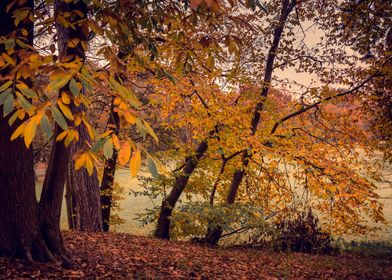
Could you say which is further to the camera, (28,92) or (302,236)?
(302,236)

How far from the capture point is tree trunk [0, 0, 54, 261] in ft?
12.9

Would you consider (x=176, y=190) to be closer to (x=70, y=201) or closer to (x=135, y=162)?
(x=70, y=201)

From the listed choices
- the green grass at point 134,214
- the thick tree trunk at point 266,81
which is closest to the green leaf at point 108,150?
the thick tree trunk at point 266,81

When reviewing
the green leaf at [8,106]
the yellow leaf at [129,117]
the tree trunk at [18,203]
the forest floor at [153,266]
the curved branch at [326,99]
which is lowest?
the forest floor at [153,266]

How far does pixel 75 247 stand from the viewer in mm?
5547

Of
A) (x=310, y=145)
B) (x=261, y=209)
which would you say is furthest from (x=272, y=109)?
(x=261, y=209)

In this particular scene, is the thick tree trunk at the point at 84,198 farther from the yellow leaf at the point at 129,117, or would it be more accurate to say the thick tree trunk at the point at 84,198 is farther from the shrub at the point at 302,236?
the yellow leaf at the point at 129,117

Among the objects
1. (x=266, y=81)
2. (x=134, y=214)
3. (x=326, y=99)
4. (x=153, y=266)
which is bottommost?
(x=153, y=266)

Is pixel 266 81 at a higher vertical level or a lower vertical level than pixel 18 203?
higher

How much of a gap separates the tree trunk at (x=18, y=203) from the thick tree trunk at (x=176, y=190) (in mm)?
5315

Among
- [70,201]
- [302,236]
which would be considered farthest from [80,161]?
[302,236]

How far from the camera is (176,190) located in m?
10.1

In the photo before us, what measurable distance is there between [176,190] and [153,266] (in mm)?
4869

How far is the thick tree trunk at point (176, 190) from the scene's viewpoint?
972cm
